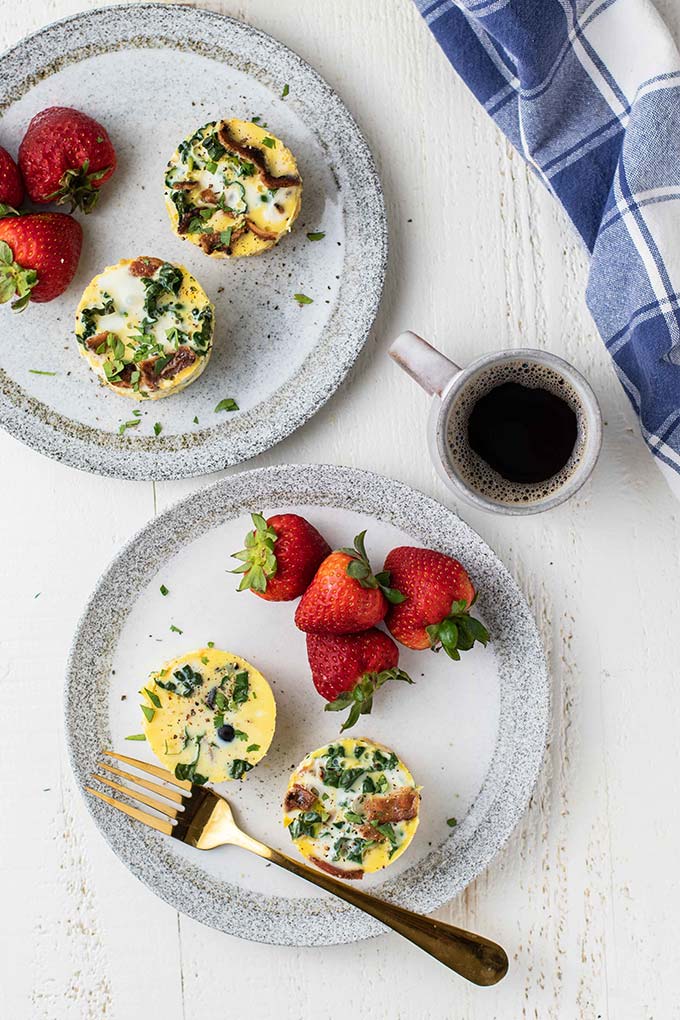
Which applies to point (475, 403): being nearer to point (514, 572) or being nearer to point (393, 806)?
point (514, 572)

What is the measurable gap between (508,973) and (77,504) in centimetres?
88

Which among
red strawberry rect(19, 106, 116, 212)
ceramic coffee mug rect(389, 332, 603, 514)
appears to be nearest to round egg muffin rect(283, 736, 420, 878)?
ceramic coffee mug rect(389, 332, 603, 514)

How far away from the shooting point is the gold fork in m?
1.26

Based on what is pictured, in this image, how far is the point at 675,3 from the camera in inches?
52.4

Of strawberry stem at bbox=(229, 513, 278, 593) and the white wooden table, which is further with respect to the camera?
the white wooden table

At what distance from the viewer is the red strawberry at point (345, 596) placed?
122 cm

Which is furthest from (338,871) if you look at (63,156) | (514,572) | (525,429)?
(63,156)

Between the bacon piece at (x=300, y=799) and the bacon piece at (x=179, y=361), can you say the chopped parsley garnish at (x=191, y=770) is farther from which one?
the bacon piece at (x=179, y=361)

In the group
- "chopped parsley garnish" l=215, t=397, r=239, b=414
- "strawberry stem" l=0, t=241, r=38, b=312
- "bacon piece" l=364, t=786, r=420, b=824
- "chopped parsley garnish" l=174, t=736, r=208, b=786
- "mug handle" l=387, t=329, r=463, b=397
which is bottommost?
"bacon piece" l=364, t=786, r=420, b=824

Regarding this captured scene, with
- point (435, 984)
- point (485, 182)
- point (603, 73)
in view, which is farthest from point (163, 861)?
point (603, 73)

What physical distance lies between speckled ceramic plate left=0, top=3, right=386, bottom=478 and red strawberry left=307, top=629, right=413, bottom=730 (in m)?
0.28

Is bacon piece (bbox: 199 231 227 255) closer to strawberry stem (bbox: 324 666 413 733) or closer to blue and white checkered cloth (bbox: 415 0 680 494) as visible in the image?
blue and white checkered cloth (bbox: 415 0 680 494)

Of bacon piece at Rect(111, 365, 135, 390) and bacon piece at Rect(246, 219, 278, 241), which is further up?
bacon piece at Rect(246, 219, 278, 241)

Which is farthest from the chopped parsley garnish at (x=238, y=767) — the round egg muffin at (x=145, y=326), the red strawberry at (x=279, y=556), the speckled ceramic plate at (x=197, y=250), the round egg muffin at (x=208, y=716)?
the round egg muffin at (x=145, y=326)
